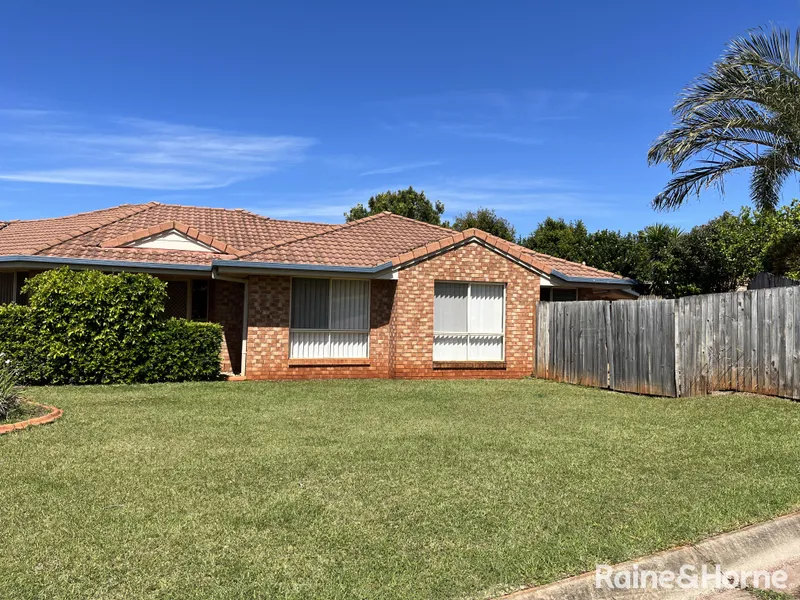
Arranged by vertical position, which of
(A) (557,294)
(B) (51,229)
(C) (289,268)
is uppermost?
(B) (51,229)

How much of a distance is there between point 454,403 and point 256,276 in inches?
222

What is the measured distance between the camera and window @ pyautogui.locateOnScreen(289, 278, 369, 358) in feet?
45.9

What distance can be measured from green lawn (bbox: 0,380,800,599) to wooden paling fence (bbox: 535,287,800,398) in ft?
2.56

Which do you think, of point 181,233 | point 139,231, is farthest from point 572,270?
point 139,231

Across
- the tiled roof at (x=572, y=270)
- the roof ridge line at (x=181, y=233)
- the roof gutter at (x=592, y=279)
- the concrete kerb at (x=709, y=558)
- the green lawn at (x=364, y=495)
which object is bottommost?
the concrete kerb at (x=709, y=558)

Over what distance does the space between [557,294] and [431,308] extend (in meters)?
4.23

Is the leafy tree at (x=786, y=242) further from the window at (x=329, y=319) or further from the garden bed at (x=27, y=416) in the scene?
the garden bed at (x=27, y=416)

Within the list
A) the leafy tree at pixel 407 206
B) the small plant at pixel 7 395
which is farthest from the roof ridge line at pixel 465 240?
the leafy tree at pixel 407 206

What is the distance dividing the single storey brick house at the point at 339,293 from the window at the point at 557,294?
369 mm

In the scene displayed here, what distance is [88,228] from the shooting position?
16.1 m

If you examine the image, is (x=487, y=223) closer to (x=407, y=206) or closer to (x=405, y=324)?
(x=407, y=206)

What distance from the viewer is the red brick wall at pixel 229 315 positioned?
15.0 metres

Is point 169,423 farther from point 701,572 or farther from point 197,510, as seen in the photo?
point 701,572

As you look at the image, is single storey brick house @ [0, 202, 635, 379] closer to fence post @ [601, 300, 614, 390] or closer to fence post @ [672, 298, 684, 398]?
fence post @ [601, 300, 614, 390]
